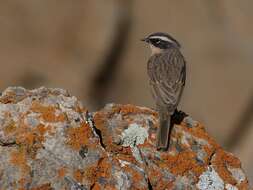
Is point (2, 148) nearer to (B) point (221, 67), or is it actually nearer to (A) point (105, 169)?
(A) point (105, 169)

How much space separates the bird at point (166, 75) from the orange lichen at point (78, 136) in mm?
1735

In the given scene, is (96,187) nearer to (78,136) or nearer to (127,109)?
(78,136)

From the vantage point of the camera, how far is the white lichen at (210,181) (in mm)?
8727

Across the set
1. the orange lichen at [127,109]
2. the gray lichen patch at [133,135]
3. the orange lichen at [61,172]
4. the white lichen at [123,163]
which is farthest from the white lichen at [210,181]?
the orange lichen at [61,172]

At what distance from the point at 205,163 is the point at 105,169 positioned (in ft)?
4.92

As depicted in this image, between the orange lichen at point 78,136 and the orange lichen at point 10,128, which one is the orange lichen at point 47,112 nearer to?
the orange lichen at point 78,136

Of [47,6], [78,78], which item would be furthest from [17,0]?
[78,78]

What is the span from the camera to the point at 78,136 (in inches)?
315

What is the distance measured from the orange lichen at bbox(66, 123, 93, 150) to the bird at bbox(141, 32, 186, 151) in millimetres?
1735

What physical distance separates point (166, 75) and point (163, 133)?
263 cm

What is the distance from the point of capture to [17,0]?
18.7 m

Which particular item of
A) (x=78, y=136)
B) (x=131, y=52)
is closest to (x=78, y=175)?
(x=78, y=136)

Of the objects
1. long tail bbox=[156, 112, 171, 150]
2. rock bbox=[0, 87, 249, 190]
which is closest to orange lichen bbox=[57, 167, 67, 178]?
rock bbox=[0, 87, 249, 190]

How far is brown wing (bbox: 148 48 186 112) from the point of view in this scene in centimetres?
1104
